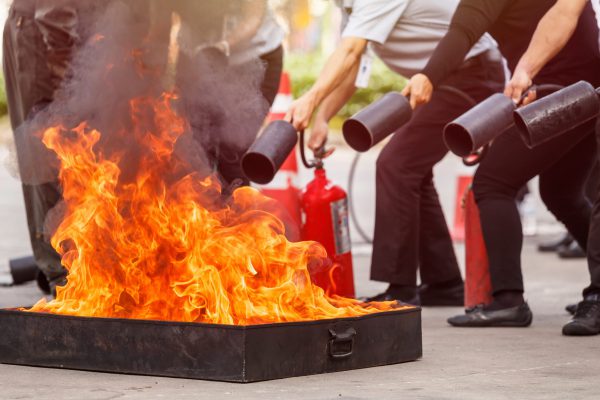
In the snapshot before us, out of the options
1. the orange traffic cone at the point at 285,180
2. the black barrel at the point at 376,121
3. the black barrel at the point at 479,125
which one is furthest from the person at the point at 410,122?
the orange traffic cone at the point at 285,180

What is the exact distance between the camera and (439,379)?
450 centimetres

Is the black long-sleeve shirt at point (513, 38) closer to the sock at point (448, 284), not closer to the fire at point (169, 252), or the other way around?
the fire at point (169, 252)

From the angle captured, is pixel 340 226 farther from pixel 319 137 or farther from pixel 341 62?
pixel 341 62

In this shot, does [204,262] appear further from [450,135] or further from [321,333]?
[450,135]

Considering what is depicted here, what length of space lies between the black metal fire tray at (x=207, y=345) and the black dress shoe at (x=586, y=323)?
108 cm

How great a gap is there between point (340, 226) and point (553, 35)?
1.55 meters

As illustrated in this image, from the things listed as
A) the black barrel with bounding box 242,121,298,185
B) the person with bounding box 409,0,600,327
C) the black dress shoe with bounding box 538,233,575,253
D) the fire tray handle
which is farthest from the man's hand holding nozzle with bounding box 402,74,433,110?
the black dress shoe with bounding box 538,233,575,253

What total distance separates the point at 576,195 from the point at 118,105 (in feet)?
7.43

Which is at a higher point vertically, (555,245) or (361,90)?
(361,90)

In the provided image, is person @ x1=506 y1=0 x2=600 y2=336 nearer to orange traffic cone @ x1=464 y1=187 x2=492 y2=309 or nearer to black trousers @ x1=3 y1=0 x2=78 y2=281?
orange traffic cone @ x1=464 y1=187 x2=492 y2=309

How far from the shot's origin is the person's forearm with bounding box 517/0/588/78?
557 cm

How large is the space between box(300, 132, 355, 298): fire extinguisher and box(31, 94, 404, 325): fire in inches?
54.0

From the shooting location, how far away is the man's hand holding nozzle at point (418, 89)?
18.4 feet

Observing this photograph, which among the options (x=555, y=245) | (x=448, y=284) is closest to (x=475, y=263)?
(x=448, y=284)
